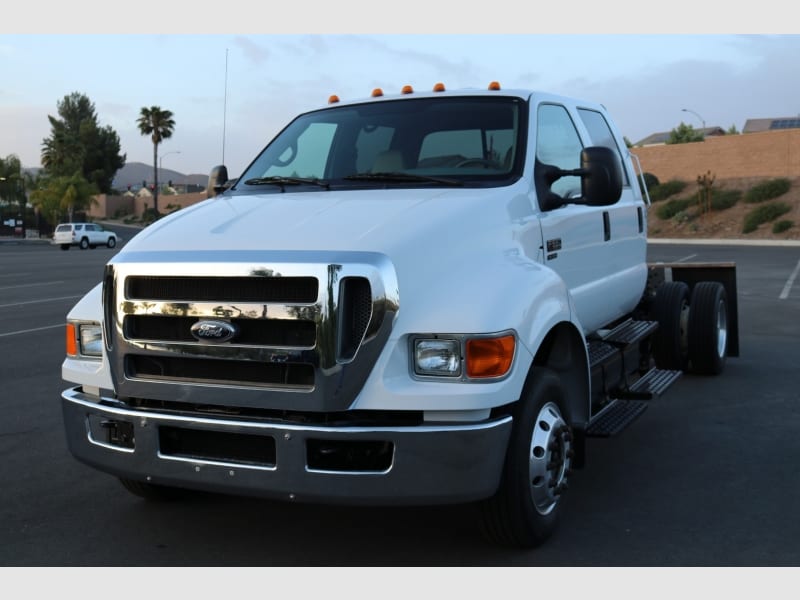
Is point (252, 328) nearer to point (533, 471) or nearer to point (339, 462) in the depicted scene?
point (339, 462)

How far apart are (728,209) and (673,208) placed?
2.89m

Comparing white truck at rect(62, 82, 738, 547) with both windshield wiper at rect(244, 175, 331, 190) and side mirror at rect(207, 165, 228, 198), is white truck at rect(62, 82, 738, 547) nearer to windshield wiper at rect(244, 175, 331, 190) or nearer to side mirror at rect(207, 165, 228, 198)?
windshield wiper at rect(244, 175, 331, 190)

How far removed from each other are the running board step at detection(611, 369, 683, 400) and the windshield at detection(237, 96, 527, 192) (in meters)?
2.01

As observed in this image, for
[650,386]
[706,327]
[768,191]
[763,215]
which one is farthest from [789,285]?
[768,191]

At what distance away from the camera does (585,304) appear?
5.51 meters

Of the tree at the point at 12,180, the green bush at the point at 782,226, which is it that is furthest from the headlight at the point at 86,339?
the tree at the point at 12,180

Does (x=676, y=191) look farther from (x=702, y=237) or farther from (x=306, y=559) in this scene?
(x=306, y=559)

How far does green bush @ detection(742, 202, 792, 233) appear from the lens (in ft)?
148

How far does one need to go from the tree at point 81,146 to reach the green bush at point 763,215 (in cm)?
8162

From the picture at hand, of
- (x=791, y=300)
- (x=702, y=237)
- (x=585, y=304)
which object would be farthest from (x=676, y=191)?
(x=585, y=304)

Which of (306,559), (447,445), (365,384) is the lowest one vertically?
(306,559)

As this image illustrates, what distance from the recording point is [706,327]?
821 centimetres

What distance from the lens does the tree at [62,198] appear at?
7975cm

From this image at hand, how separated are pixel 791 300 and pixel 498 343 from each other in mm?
13070
